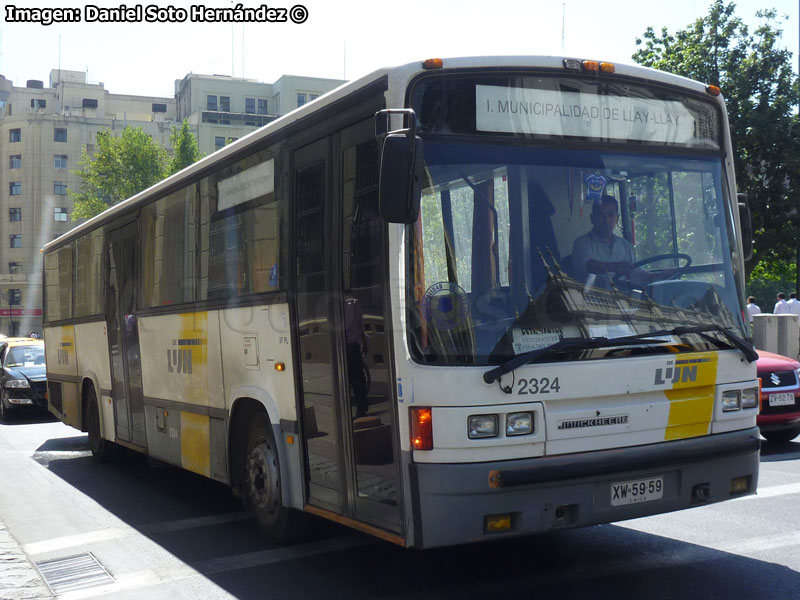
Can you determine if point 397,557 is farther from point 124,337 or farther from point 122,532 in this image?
point 124,337

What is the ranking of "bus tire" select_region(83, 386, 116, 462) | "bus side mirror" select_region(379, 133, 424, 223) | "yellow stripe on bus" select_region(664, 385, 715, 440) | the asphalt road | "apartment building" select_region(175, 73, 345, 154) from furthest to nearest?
1. "apartment building" select_region(175, 73, 345, 154)
2. "bus tire" select_region(83, 386, 116, 462)
3. the asphalt road
4. "yellow stripe on bus" select_region(664, 385, 715, 440)
5. "bus side mirror" select_region(379, 133, 424, 223)

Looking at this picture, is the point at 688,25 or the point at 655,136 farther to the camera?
the point at 688,25

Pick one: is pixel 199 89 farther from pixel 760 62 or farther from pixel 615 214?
pixel 615 214

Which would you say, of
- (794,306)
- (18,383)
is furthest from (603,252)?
(794,306)

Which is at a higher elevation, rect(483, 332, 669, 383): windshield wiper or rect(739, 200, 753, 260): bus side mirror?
rect(739, 200, 753, 260): bus side mirror

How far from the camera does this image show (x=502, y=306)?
5.32 metres

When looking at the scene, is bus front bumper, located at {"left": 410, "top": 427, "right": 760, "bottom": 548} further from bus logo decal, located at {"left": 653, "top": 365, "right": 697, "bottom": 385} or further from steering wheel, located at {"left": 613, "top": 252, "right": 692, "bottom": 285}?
steering wheel, located at {"left": 613, "top": 252, "right": 692, "bottom": 285}

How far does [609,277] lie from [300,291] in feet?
7.02

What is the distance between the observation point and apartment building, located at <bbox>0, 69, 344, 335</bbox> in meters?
85.7

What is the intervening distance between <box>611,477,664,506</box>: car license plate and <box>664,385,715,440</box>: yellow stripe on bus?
0.28 metres

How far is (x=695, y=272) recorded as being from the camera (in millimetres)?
5879

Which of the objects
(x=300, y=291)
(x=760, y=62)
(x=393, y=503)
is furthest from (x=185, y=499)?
(x=760, y=62)

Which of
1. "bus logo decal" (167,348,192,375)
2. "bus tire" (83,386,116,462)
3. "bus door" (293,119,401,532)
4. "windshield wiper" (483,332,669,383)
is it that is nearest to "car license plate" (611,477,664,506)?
"windshield wiper" (483,332,669,383)

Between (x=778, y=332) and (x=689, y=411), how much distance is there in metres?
16.5
